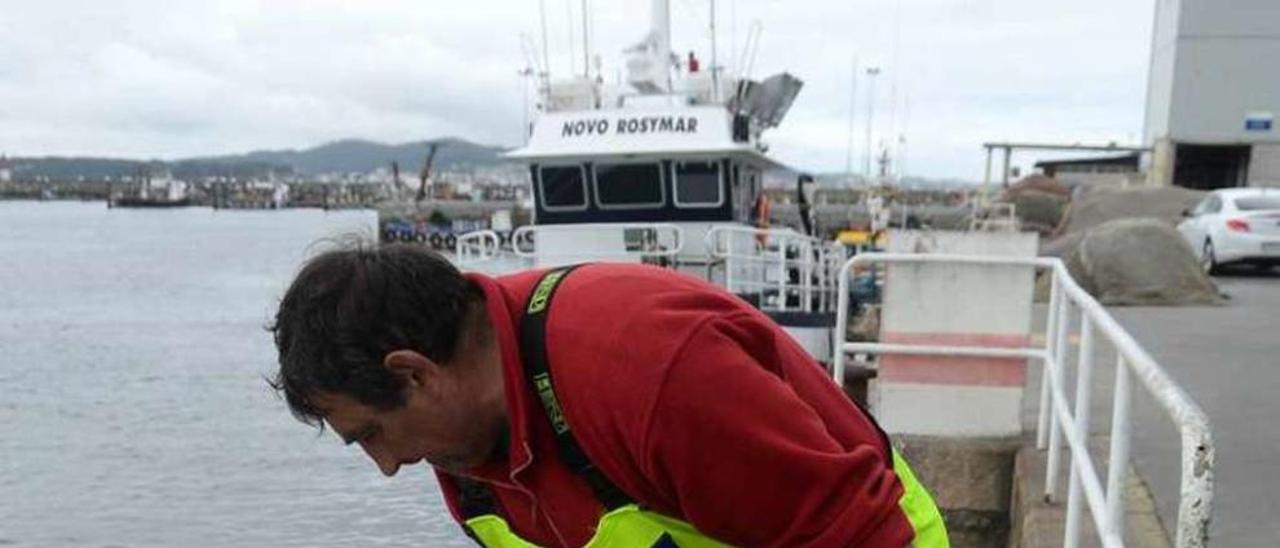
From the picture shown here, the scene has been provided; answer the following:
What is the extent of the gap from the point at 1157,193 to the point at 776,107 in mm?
10836

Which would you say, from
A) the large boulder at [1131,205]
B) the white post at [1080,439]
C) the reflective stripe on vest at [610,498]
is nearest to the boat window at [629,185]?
the large boulder at [1131,205]

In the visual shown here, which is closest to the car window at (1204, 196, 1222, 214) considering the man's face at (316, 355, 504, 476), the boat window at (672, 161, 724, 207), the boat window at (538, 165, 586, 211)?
the boat window at (672, 161, 724, 207)

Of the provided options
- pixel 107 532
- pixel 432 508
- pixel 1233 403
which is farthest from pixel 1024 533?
pixel 107 532

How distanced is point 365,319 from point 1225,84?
1344 inches

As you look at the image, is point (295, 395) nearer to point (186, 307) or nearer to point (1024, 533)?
point (1024, 533)

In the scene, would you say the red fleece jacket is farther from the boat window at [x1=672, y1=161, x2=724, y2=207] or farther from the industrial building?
the industrial building

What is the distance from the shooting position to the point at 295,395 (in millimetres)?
1623

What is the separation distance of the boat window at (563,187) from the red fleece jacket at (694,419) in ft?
44.8

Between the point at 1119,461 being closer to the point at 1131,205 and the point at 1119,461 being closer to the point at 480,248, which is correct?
the point at 480,248

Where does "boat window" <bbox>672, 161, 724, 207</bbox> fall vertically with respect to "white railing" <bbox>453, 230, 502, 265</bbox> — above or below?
above

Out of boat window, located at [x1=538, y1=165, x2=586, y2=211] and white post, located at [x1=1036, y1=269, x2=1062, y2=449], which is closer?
white post, located at [x1=1036, y1=269, x2=1062, y2=449]

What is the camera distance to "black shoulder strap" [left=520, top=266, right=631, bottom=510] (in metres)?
1.55

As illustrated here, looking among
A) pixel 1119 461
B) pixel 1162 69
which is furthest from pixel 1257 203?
pixel 1162 69

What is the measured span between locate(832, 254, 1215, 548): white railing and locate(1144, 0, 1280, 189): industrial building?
29018 mm
